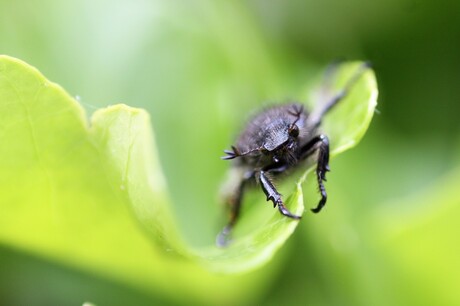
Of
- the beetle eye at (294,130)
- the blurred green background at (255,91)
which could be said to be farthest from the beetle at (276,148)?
the blurred green background at (255,91)

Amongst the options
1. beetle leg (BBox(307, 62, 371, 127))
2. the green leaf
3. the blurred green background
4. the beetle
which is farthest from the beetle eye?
the blurred green background

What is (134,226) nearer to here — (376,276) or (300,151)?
(300,151)

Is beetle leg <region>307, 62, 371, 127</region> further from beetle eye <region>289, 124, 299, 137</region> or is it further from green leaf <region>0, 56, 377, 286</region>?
beetle eye <region>289, 124, 299, 137</region>

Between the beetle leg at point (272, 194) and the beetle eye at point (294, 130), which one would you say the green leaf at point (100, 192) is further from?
the beetle eye at point (294, 130)

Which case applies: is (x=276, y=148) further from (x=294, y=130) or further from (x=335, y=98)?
(x=335, y=98)

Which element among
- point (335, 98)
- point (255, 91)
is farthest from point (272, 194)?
point (255, 91)
